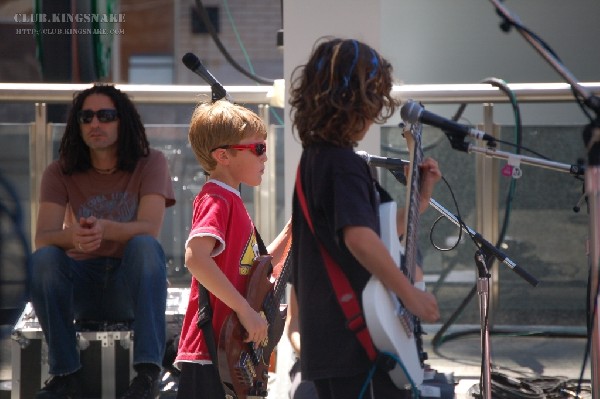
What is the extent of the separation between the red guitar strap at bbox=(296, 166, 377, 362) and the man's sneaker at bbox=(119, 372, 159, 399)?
1706mm

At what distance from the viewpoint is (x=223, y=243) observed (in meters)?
3.43

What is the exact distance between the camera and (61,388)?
14.2 feet

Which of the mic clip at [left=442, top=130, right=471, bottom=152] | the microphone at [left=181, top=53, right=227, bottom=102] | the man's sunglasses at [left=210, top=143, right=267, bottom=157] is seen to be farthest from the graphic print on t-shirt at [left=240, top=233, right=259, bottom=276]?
the mic clip at [left=442, top=130, right=471, bottom=152]

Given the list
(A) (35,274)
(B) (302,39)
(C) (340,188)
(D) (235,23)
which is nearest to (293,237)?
(C) (340,188)

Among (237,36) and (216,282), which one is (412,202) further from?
(237,36)

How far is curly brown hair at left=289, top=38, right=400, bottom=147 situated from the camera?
2.83 metres

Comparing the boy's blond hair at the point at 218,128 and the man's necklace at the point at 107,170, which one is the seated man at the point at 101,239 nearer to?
the man's necklace at the point at 107,170

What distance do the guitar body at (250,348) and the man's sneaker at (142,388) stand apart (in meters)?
0.86

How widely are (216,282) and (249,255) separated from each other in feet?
0.83

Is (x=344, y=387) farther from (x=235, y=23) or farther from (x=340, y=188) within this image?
(x=235, y=23)

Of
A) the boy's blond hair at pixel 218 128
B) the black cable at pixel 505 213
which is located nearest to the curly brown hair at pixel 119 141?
the boy's blond hair at pixel 218 128

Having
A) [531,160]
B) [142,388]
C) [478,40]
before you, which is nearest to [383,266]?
[531,160]

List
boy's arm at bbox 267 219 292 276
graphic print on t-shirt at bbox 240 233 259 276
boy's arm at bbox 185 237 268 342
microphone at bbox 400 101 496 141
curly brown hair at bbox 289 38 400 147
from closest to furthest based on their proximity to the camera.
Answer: curly brown hair at bbox 289 38 400 147
microphone at bbox 400 101 496 141
boy's arm at bbox 185 237 268 342
graphic print on t-shirt at bbox 240 233 259 276
boy's arm at bbox 267 219 292 276

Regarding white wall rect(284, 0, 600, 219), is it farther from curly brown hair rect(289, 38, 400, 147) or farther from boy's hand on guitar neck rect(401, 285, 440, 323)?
boy's hand on guitar neck rect(401, 285, 440, 323)
